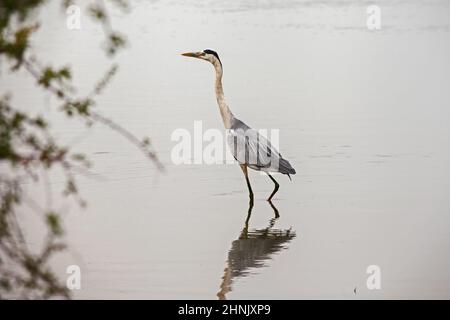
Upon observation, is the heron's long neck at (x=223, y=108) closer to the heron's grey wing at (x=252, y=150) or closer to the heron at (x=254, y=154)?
the heron at (x=254, y=154)

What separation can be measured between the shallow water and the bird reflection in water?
19 mm

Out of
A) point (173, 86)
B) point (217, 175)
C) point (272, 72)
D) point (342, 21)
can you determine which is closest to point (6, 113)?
point (217, 175)

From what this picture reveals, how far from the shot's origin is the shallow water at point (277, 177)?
25.6 ft

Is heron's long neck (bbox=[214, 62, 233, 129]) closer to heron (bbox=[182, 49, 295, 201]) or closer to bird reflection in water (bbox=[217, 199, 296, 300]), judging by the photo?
heron (bbox=[182, 49, 295, 201])

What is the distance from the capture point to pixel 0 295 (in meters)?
6.94

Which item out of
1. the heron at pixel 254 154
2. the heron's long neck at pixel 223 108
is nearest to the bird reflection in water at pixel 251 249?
the heron at pixel 254 154

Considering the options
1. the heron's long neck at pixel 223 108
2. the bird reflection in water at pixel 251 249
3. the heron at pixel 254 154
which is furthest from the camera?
the heron's long neck at pixel 223 108

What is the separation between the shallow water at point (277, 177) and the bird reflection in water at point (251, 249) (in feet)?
0.06

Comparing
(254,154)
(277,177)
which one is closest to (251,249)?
(254,154)

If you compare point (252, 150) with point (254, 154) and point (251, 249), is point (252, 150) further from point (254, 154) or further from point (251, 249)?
point (251, 249)

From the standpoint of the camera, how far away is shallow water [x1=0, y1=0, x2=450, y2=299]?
25.6 feet

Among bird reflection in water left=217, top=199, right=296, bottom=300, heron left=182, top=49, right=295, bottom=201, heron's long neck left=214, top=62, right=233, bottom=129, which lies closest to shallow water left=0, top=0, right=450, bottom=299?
bird reflection in water left=217, top=199, right=296, bottom=300
